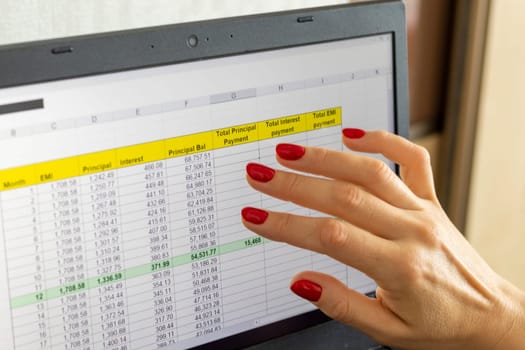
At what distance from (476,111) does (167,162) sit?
0.86 meters

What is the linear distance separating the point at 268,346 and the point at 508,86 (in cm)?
83

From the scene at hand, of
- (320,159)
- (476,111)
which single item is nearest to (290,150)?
(320,159)

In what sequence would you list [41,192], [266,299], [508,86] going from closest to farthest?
1. [41,192]
2. [266,299]
3. [508,86]

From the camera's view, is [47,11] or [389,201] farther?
[47,11]

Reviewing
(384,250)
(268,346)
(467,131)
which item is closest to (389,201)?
(384,250)

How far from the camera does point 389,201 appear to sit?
2.01 feet

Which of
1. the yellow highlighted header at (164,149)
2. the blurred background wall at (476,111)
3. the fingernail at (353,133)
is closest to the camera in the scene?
the yellow highlighted header at (164,149)

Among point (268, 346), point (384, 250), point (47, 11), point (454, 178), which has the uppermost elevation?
point (47, 11)

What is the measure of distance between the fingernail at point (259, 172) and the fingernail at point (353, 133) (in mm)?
99

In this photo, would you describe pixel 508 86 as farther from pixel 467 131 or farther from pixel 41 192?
pixel 41 192

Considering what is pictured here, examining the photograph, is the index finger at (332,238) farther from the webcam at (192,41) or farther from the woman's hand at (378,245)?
the webcam at (192,41)

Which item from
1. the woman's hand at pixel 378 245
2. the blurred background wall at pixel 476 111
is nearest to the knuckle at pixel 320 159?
the woman's hand at pixel 378 245

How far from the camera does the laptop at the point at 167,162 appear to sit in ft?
1.82

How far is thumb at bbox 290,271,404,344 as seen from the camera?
23.3 inches
